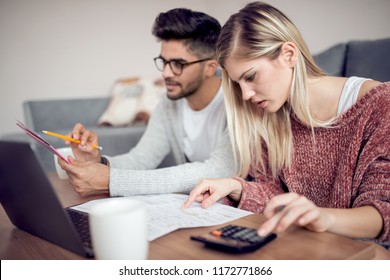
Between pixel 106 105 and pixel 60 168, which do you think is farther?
pixel 106 105

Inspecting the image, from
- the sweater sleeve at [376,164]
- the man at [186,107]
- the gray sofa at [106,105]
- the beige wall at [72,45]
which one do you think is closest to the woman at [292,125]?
the sweater sleeve at [376,164]

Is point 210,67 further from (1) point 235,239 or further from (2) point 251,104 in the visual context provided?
(1) point 235,239

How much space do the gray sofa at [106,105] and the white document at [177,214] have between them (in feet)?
0.79

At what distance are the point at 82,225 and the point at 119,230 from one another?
0.24 meters

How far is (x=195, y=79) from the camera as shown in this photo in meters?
1.54

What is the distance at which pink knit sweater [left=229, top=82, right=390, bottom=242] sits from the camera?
841 mm

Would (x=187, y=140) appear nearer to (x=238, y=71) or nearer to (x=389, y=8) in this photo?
(x=238, y=71)

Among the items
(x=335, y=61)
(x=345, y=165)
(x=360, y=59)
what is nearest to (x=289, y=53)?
(x=345, y=165)

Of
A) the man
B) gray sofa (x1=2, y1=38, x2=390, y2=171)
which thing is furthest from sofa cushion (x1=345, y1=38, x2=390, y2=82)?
the man

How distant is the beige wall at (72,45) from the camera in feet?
10.4

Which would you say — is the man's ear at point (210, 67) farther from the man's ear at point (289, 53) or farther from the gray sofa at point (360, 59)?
the man's ear at point (289, 53)

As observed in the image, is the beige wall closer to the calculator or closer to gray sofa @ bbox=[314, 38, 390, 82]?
gray sofa @ bbox=[314, 38, 390, 82]

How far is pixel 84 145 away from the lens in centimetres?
114

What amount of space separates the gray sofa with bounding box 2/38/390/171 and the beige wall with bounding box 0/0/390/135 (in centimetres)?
34
